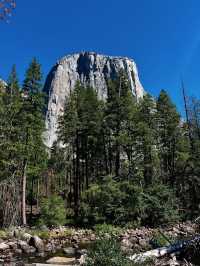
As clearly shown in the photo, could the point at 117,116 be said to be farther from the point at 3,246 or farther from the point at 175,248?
the point at 175,248

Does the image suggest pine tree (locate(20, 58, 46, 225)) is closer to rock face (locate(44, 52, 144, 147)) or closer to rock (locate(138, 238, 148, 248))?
rock (locate(138, 238, 148, 248))

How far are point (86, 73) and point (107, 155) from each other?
114752 mm

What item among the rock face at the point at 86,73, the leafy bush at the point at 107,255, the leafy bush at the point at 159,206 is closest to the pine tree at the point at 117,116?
the leafy bush at the point at 159,206

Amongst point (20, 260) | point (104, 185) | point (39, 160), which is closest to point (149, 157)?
point (104, 185)

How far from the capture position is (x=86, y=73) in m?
149

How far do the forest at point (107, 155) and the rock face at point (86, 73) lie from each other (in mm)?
100334

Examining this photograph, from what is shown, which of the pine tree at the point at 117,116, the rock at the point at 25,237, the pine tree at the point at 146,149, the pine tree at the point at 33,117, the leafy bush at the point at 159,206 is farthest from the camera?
the pine tree at the point at 146,149

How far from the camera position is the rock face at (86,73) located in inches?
5502

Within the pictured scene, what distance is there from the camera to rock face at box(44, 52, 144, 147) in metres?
140

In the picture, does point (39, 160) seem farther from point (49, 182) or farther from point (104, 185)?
point (49, 182)

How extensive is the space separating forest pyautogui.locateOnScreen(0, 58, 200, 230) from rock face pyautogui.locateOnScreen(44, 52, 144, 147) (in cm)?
10033

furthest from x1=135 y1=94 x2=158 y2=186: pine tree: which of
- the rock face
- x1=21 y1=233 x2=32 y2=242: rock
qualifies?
the rock face

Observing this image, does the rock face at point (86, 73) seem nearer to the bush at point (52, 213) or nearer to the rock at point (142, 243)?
the bush at point (52, 213)

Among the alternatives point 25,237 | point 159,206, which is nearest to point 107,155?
point 159,206
